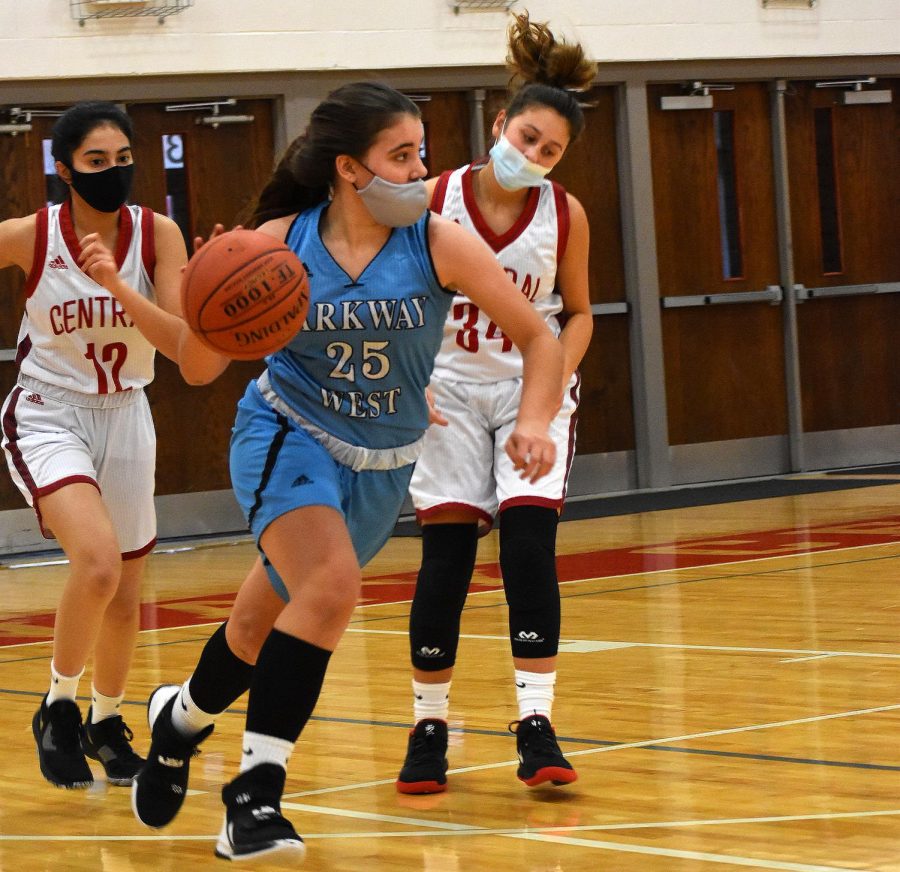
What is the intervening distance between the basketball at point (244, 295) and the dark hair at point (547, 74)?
3.47ft

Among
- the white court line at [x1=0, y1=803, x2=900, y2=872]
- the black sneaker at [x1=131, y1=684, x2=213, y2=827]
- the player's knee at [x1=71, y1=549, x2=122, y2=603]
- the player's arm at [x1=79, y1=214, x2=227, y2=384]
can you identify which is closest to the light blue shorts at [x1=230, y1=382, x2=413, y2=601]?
the player's arm at [x1=79, y1=214, x2=227, y2=384]

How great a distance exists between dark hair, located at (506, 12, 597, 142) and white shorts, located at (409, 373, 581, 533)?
23.1 inches

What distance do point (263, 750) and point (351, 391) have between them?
65 cm

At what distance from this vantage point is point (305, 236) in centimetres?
315

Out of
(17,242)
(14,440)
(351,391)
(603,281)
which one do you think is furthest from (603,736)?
(603,281)

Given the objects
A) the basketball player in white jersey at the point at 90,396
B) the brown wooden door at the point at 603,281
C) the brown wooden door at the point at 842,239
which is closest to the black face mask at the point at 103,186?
the basketball player in white jersey at the point at 90,396

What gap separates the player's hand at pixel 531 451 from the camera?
9.86 ft

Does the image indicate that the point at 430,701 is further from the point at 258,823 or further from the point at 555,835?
the point at 258,823

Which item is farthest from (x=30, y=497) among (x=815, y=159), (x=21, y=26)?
(x=815, y=159)

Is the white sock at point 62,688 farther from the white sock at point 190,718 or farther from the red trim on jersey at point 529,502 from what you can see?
the red trim on jersey at point 529,502

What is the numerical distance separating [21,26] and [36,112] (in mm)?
453

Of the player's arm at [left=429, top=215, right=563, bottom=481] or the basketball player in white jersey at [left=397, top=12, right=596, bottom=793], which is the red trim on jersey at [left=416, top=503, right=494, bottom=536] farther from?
the player's arm at [left=429, top=215, right=563, bottom=481]

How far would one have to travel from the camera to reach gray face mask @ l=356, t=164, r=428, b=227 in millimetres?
3061

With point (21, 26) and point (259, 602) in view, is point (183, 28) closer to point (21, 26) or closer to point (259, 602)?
point (21, 26)
